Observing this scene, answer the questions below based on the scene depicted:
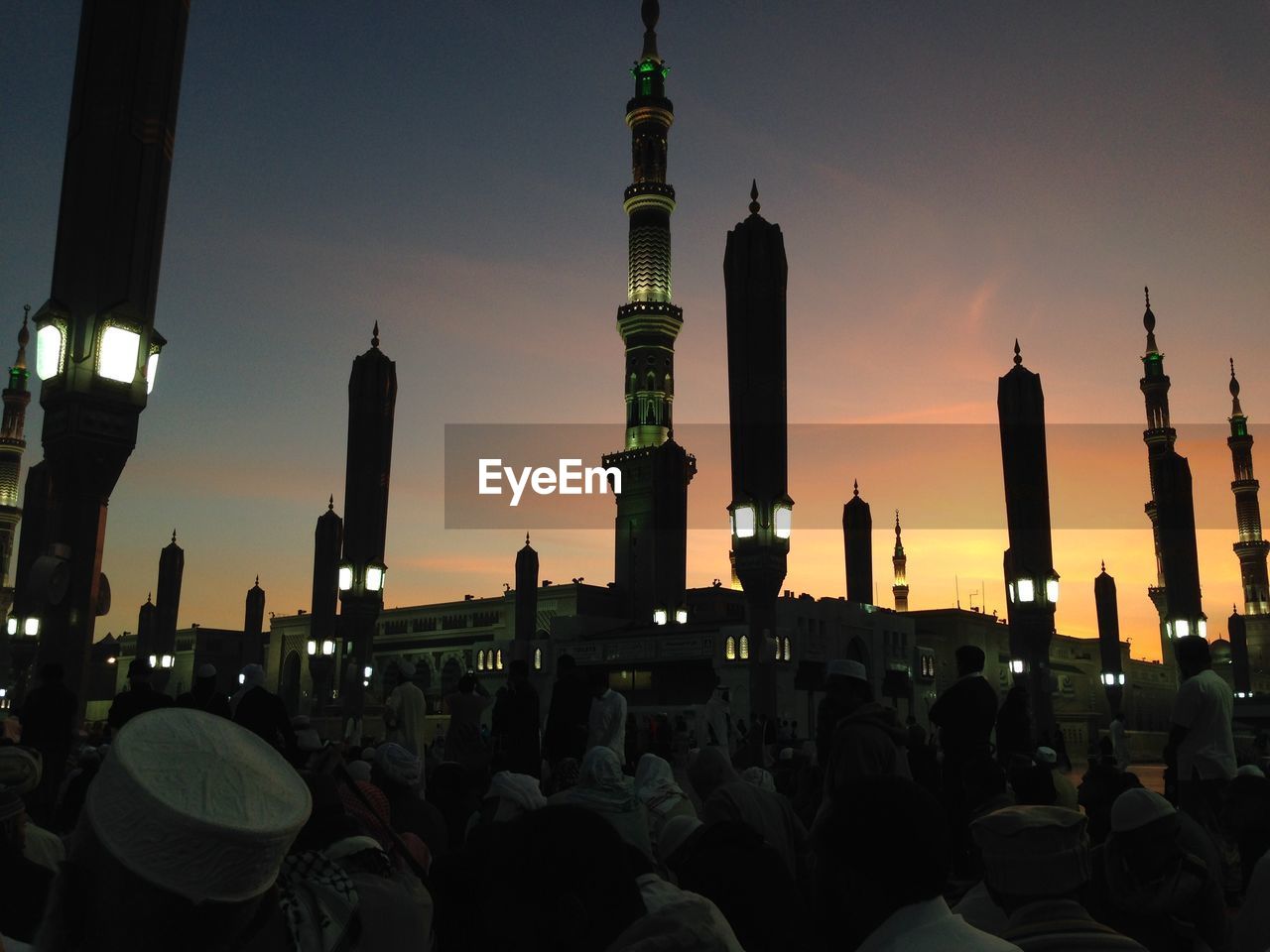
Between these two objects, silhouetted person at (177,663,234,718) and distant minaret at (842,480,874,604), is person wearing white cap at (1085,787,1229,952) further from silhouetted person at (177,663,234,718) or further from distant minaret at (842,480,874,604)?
distant minaret at (842,480,874,604)

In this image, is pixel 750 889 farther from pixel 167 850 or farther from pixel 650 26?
pixel 650 26

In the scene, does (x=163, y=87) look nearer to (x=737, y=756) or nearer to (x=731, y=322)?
(x=737, y=756)

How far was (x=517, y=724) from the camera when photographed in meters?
12.2

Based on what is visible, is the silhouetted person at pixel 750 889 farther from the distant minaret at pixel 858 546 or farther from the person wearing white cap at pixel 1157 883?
the distant minaret at pixel 858 546

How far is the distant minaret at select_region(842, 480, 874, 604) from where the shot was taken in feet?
218

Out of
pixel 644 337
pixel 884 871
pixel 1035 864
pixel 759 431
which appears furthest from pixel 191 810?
pixel 644 337

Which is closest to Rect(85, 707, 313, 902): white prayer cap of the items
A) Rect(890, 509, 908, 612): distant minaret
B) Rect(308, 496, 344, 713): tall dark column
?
Rect(308, 496, 344, 713): tall dark column

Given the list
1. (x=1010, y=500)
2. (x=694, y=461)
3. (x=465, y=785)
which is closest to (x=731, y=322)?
(x=1010, y=500)

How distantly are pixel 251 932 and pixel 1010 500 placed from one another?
37178 mm

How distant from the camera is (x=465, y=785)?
9297 mm

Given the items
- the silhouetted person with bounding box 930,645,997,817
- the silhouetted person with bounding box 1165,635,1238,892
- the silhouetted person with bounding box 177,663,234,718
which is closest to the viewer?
the silhouetted person with bounding box 930,645,997,817

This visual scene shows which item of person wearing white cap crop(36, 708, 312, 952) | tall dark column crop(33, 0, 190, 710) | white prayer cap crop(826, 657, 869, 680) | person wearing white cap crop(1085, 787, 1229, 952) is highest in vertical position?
tall dark column crop(33, 0, 190, 710)

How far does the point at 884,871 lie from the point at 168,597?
69764 millimetres

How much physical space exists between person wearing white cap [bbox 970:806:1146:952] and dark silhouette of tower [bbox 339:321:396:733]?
120ft
